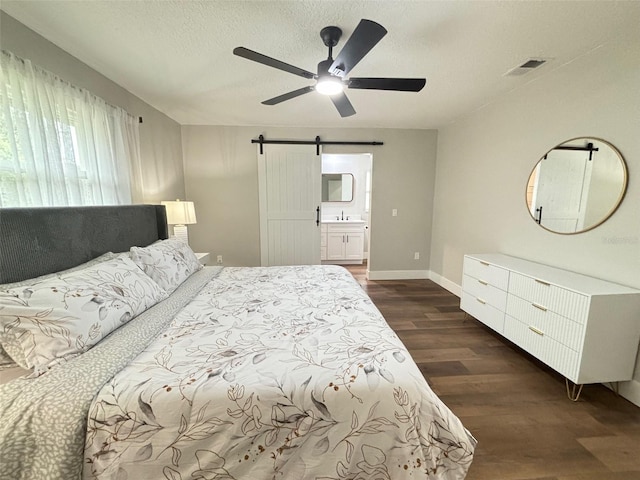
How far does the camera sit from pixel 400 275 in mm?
4469

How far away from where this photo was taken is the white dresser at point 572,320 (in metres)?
1.67

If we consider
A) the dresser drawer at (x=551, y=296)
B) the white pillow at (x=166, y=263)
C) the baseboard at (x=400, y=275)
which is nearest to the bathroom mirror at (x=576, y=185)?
the dresser drawer at (x=551, y=296)

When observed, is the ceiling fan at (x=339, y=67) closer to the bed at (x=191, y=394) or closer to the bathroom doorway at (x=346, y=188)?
the bed at (x=191, y=394)

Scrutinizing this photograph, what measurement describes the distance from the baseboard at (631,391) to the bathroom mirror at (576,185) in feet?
3.50

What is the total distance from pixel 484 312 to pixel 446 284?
1.40m

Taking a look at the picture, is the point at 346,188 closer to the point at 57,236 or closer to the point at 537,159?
the point at 537,159

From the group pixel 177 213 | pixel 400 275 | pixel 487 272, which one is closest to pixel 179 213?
pixel 177 213

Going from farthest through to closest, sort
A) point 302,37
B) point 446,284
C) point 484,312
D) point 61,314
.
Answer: point 446,284 → point 484,312 → point 302,37 → point 61,314

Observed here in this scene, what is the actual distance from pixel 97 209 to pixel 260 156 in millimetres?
2464

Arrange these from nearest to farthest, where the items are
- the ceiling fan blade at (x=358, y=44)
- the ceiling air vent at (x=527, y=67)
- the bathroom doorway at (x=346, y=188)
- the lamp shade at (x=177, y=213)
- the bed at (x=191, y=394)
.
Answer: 1. the bed at (x=191, y=394)
2. the ceiling fan blade at (x=358, y=44)
3. the ceiling air vent at (x=527, y=67)
4. the lamp shade at (x=177, y=213)
5. the bathroom doorway at (x=346, y=188)

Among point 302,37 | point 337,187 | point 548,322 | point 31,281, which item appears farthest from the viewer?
point 337,187

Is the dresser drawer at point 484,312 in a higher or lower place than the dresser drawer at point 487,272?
lower

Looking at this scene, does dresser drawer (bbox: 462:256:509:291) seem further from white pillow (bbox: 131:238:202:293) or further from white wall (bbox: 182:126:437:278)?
white pillow (bbox: 131:238:202:293)

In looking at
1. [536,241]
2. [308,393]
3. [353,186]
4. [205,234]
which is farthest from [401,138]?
[308,393]
